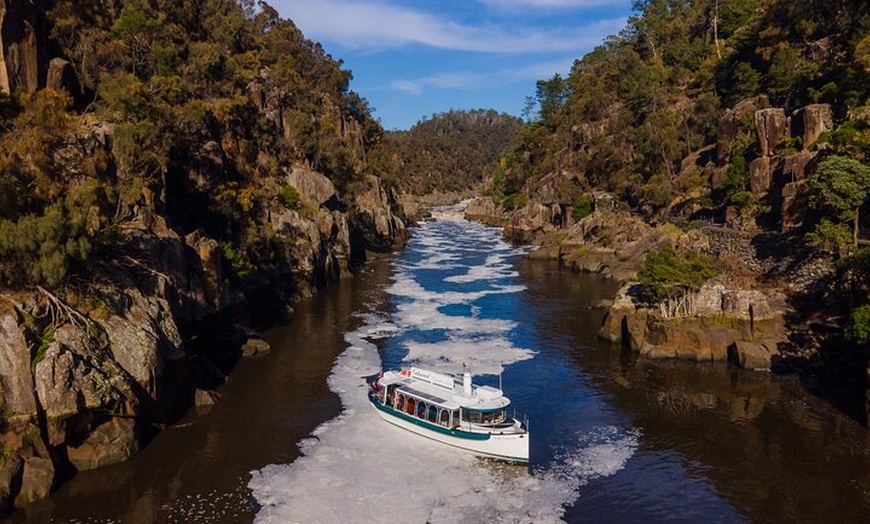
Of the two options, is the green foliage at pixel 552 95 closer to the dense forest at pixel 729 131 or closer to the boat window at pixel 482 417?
the dense forest at pixel 729 131

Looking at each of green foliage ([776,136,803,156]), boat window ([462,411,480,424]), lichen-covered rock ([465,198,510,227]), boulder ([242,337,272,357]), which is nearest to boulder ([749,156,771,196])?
green foliage ([776,136,803,156])

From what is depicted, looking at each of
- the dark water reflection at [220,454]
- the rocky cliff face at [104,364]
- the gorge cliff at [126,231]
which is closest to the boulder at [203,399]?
the gorge cliff at [126,231]

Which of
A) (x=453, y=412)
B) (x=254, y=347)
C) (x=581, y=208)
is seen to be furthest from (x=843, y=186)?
(x=581, y=208)

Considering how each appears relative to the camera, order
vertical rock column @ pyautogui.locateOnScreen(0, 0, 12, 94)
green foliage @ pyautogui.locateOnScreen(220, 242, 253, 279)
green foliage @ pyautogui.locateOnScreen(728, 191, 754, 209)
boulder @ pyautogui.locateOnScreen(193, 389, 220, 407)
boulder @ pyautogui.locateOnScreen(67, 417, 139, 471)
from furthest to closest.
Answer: green foliage @ pyautogui.locateOnScreen(728, 191, 754, 209), green foliage @ pyautogui.locateOnScreen(220, 242, 253, 279), vertical rock column @ pyautogui.locateOnScreen(0, 0, 12, 94), boulder @ pyautogui.locateOnScreen(193, 389, 220, 407), boulder @ pyautogui.locateOnScreen(67, 417, 139, 471)

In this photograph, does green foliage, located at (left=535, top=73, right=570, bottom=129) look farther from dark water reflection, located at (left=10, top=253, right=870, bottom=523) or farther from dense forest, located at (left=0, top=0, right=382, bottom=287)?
dark water reflection, located at (left=10, top=253, right=870, bottom=523)

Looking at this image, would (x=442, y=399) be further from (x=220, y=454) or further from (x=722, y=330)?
(x=722, y=330)

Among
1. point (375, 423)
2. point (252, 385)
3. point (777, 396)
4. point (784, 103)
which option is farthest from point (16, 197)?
point (784, 103)

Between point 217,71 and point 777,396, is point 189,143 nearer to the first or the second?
point 217,71

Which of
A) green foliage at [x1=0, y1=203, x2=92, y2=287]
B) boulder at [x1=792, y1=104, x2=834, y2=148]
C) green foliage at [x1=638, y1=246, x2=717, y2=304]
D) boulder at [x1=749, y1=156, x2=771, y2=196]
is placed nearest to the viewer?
green foliage at [x1=0, y1=203, x2=92, y2=287]
